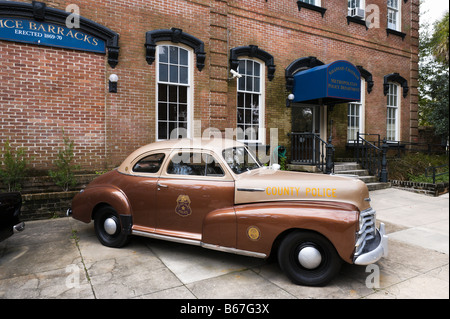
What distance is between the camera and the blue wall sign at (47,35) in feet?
20.6

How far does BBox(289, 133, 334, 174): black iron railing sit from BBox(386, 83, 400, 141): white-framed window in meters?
5.20

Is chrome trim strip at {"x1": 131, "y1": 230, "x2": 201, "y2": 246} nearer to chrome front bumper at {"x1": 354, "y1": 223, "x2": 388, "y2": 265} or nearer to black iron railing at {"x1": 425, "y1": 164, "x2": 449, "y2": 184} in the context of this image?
chrome front bumper at {"x1": 354, "y1": 223, "x2": 388, "y2": 265}

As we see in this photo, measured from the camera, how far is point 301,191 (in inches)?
143

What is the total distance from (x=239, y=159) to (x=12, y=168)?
16.0ft

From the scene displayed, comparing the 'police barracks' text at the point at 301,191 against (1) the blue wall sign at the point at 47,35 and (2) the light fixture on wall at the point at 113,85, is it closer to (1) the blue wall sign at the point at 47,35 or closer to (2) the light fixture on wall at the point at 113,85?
(2) the light fixture on wall at the point at 113,85

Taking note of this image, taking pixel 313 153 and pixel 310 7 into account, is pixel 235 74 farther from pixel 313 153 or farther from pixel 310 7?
pixel 310 7

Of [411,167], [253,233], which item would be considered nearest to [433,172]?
[411,167]

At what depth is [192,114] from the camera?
845 cm

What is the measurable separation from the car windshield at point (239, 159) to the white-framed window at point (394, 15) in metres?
12.1

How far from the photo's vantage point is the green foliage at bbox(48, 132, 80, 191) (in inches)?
256

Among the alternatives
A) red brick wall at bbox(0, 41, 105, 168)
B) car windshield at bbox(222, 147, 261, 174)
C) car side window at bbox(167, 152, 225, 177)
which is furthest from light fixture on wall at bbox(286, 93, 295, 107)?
car side window at bbox(167, 152, 225, 177)

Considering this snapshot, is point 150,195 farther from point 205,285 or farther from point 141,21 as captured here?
point 141,21

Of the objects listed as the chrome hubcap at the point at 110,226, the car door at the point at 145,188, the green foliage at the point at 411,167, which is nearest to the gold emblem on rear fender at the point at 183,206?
the car door at the point at 145,188

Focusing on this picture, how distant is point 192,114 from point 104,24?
309 cm
